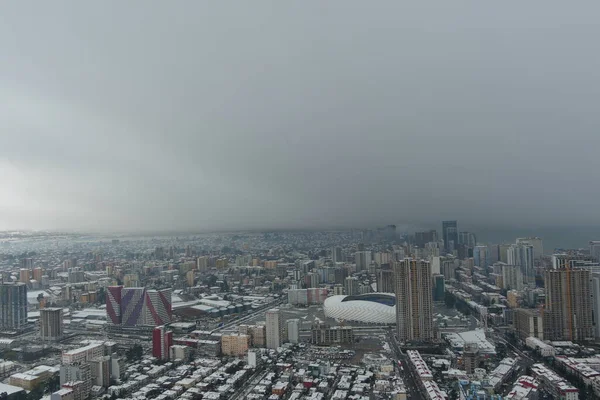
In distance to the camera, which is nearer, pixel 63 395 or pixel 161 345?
pixel 63 395

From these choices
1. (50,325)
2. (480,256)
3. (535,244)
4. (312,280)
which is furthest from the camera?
(480,256)

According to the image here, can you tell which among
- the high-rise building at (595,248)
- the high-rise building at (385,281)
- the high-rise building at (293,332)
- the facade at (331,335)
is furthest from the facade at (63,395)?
the high-rise building at (595,248)

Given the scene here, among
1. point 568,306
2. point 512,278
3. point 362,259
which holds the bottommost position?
point 512,278

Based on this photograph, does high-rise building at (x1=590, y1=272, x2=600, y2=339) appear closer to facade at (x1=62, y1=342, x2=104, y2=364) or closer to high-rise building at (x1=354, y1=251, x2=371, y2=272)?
high-rise building at (x1=354, y1=251, x2=371, y2=272)

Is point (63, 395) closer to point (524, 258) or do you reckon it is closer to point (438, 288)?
point (438, 288)

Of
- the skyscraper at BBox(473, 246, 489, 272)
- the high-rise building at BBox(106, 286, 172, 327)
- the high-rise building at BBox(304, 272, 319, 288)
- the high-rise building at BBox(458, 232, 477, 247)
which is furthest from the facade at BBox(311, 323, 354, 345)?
the high-rise building at BBox(458, 232, 477, 247)

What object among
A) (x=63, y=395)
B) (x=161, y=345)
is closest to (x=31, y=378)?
(x=63, y=395)

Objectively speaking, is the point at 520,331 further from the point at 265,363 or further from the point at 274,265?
Result: the point at 274,265
